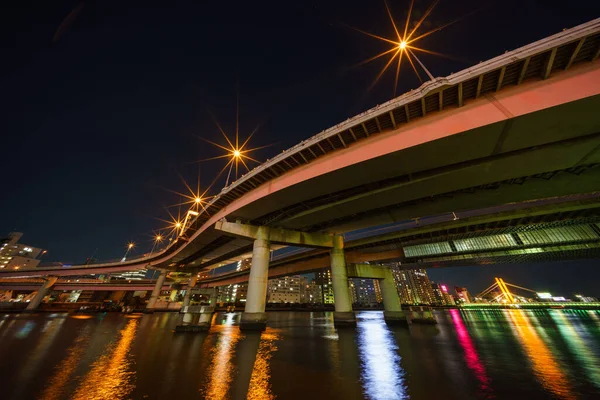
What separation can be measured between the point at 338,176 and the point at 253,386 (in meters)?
11.8

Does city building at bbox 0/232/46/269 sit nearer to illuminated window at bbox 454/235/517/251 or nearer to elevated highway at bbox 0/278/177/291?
elevated highway at bbox 0/278/177/291

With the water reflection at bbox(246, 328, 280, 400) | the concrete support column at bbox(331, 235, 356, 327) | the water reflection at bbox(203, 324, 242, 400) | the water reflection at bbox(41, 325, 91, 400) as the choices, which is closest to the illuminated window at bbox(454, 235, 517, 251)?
the concrete support column at bbox(331, 235, 356, 327)

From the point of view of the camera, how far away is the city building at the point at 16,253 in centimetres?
9466

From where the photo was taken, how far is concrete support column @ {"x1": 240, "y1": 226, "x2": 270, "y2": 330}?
1811 centimetres

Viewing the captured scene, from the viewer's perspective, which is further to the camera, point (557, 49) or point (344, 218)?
point (344, 218)

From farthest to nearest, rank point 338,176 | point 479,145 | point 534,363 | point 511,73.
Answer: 1. point 338,176
2. point 479,145
3. point 511,73
4. point 534,363

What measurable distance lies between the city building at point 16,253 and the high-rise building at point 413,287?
685ft

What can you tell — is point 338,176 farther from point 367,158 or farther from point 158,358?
point 158,358

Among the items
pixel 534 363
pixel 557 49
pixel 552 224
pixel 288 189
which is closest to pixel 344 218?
pixel 288 189

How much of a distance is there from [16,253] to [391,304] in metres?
158

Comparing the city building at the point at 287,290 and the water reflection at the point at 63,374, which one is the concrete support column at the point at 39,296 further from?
the city building at the point at 287,290

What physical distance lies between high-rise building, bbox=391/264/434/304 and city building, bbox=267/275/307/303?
74.0 m

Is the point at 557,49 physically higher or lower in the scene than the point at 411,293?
lower

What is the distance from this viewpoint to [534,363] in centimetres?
870
